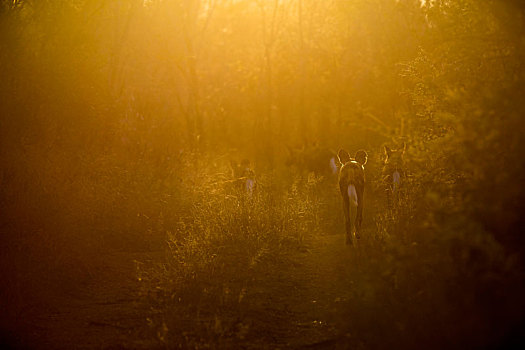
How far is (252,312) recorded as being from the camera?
24.8 feet

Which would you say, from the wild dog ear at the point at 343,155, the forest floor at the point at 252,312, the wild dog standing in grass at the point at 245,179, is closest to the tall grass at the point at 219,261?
the forest floor at the point at 252,312

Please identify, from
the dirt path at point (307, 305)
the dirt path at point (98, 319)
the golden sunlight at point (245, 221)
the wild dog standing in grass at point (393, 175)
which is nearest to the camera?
the golden sunlight at point (245, 221)

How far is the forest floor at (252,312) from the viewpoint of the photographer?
665cm

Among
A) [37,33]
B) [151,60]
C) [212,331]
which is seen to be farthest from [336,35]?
[212,331]

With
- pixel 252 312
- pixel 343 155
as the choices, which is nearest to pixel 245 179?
pixel 343 155

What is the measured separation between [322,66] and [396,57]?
8.52 metres

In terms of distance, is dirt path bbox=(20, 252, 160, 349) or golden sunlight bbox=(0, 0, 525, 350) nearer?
golden sunlight bbox=(0, 0, 525, 350)

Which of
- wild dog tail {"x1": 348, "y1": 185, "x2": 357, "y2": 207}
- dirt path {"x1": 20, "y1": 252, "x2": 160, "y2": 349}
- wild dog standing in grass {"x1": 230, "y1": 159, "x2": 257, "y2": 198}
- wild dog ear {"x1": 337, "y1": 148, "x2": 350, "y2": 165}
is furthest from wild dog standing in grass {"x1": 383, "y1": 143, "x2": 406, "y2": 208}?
dirt path {"x1": 20, "y1": 252, "x2": 160, "y2": 349}

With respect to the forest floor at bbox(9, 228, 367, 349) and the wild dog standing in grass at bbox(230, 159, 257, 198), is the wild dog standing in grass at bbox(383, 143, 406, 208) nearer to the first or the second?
the wild dog standing in grass at bbox(230, 159, 257, 198)

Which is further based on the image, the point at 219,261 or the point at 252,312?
the point at 219,261

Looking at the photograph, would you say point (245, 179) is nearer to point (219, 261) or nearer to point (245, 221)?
point (245, 221)

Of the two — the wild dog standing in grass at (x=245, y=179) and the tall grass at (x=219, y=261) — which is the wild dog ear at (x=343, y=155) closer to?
the tall grass at (x=219, y=261)

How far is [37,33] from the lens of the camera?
1346 cm

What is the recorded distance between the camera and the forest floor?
665cm
